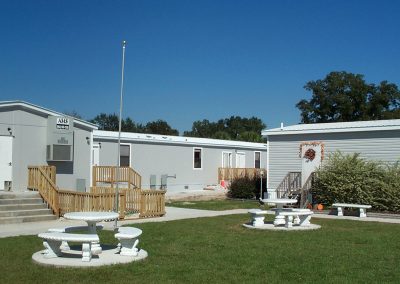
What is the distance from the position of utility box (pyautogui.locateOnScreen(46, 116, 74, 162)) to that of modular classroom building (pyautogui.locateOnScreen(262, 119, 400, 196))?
9849mm

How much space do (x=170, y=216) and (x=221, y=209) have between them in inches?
147

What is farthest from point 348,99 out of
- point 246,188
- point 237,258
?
point 237,258

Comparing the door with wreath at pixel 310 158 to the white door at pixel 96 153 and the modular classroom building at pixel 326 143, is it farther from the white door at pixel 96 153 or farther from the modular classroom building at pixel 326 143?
the white door at pixel 96 153

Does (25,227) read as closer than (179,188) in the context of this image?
Yes

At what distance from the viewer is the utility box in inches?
733

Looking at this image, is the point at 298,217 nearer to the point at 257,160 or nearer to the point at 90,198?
the point at 90,198

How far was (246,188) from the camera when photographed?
26969 mm

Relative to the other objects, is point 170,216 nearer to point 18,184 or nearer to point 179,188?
point 18,184

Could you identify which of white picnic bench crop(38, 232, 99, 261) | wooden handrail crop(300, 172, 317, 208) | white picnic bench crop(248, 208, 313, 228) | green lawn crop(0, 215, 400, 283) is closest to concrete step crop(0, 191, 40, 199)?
green lawn crop(0, 215, 400, 283)

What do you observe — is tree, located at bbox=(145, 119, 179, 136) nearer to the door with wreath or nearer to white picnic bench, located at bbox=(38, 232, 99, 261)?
the door with wreath

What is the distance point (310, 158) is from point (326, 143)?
96 centimetres

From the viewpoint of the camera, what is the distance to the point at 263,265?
29.7 ft

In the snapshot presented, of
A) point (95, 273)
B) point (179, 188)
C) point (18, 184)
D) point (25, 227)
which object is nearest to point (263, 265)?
point (95, 273)

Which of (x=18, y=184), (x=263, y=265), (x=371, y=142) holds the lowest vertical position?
(x=263, y=265)
